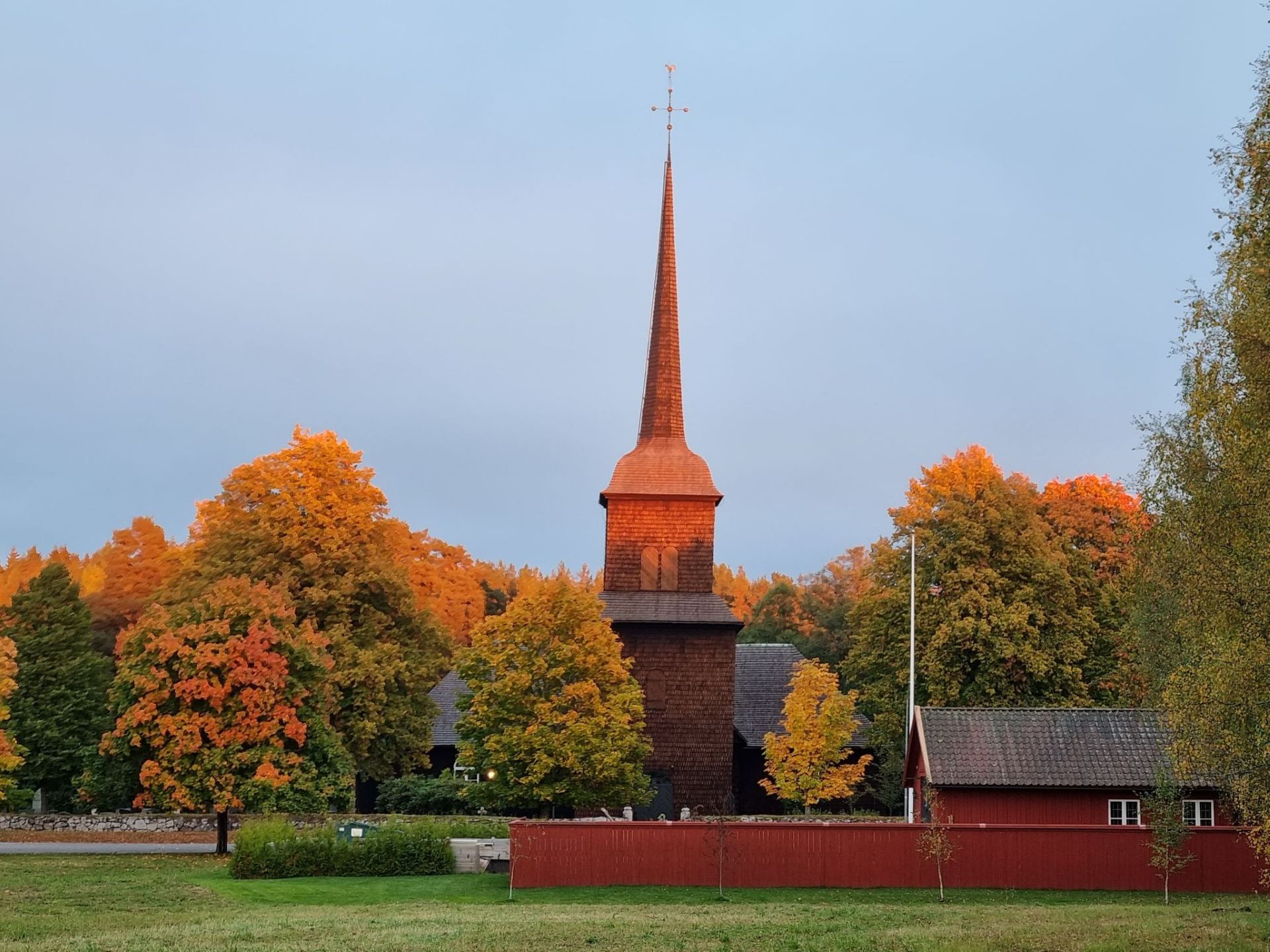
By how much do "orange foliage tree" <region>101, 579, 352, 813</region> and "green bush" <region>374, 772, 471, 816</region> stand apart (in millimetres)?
8986

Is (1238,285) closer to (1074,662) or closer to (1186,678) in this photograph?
(1186,678)

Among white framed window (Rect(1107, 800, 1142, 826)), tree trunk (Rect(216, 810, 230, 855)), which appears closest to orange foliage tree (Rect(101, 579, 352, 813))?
tree trunk (Rect(216, 810, 230, 855))

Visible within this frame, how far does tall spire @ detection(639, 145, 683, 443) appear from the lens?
51.2 metres

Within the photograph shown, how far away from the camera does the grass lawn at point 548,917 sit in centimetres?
1841

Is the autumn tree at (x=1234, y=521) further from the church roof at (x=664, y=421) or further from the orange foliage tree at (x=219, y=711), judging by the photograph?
the church roof at (x=664, y=421)

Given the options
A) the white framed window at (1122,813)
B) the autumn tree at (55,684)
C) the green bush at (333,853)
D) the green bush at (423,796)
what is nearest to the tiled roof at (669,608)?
the green bush at (423,796)

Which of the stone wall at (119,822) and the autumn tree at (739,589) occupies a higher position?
the autumn tree at (739,589)

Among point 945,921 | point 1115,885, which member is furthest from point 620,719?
point 945,921

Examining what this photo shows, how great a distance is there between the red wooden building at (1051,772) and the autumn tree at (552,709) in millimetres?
9183

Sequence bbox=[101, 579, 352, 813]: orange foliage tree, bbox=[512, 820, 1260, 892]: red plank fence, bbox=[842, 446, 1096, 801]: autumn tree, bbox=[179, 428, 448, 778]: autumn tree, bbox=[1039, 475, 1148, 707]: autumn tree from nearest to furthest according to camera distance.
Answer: bbox=[512, 820, 1260, 892]: red plank fence, bbox=[101, 579, 352, 813]: orange foliage tree, bbox=[1039, 475, 1148, 707]: autumn tree, bbox=[179, 428, 448, 778]: autumn tree, bbox=[842, 446, 1096, 801]: autumn tree

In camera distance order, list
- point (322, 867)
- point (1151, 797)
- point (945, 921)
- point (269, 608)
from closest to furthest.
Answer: point (945, 921) < point (1151, 797) < point (322, 867) < point (269, 608)

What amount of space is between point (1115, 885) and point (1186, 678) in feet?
33.6

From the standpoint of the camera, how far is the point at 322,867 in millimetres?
30281

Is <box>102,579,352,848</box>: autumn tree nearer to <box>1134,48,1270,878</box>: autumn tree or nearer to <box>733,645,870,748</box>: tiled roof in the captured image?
<box>733,645,870,748</box>: tiled roof
